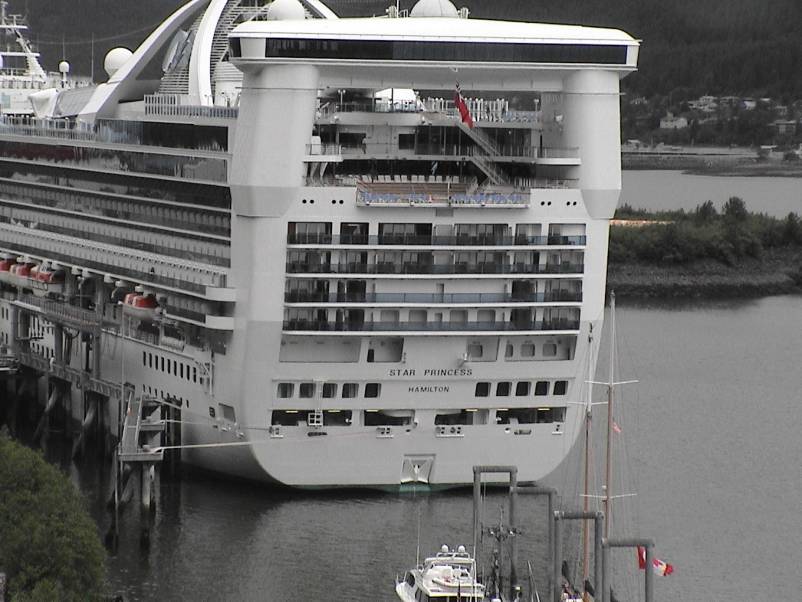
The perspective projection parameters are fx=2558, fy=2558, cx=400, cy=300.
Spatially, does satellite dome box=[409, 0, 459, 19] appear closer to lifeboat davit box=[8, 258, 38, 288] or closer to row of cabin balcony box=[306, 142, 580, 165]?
row of cabin balcony box=[306, 142, 580, 165]

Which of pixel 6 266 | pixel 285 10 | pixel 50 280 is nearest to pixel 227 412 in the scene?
pixel 285 10

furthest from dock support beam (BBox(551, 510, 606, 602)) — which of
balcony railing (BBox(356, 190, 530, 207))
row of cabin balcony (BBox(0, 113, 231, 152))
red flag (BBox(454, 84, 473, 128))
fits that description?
row of cabin balcony (BBox(0, 113, 231, 152))

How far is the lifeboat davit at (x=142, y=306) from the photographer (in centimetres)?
5800

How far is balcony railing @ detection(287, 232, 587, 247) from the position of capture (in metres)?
53.2

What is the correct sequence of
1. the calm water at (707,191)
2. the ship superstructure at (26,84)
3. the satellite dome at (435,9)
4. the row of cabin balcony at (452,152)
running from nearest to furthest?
1. the row of cabin balcony at (452,152)
2. the satellite dome at (435,9)
3. the ship superstructure at (26,84)
4. the calm water at (707,191)

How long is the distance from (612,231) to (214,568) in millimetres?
71405

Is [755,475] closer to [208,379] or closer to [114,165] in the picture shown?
[208,379]

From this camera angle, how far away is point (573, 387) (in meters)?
55.1

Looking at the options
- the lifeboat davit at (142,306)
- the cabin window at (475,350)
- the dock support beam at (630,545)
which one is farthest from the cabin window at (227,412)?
the dock support beam at (630,545)

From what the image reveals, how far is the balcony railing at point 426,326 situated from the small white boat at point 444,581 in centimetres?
845

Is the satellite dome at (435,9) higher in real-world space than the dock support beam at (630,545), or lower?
higher

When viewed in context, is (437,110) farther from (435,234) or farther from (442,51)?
(435,234)

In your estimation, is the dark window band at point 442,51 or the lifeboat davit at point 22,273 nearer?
the dark window band at point 442,51

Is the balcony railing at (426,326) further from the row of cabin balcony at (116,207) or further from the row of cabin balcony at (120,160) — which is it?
the row of cabin balcony at (120,160)
